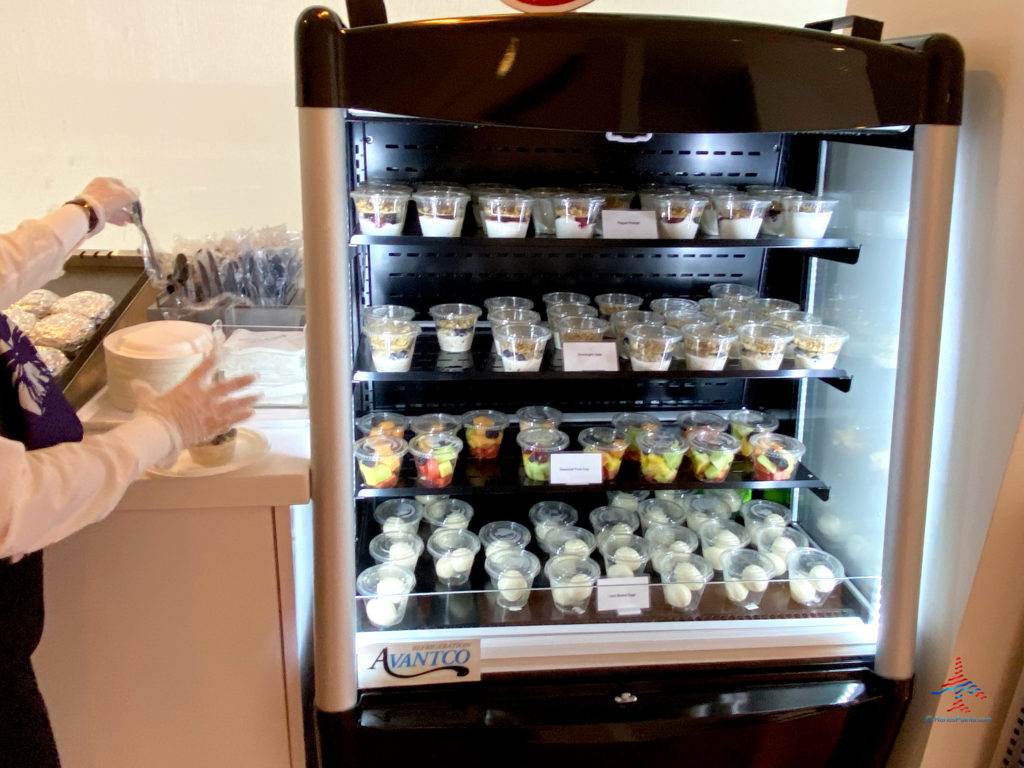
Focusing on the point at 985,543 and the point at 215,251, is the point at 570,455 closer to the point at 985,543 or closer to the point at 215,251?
the point at 985,543

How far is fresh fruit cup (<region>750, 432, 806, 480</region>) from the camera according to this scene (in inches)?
71.9

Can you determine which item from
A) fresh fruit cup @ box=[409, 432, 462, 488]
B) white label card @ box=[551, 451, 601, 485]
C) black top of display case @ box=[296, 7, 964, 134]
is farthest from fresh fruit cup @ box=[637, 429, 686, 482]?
black top of display case @ box=[296, 7, 964, 134]

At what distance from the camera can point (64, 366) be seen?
67.5 inches

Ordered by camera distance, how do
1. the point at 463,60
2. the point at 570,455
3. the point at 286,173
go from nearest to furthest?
the point at 463,60 < the point at 570,455 < the point at 286,173

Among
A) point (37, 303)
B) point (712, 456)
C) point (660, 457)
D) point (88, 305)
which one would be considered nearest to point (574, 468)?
point (660, 457)

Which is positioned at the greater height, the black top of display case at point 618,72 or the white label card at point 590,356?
the black top of display case at point 618,72

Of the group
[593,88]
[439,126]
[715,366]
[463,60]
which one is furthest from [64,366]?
[715,366]

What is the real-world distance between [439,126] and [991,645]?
1.58 metres

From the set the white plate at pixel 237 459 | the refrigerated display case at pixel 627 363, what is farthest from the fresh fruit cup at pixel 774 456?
the white plate at pixel 237 459

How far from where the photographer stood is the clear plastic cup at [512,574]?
69.1 inches

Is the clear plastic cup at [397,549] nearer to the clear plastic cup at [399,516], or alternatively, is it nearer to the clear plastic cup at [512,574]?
the clear plastic cup at [399,516]

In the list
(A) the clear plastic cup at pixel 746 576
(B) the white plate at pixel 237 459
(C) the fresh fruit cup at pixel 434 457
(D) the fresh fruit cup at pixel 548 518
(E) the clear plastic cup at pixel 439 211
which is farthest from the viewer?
(D) the fresh fruit cup at pixel 548 518

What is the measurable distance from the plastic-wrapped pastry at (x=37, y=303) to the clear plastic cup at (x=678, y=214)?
4.54 ft

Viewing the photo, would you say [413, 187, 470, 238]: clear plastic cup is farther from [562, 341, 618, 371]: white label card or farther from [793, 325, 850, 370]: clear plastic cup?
[793, 325, 850, 370]: clear plastic cup
